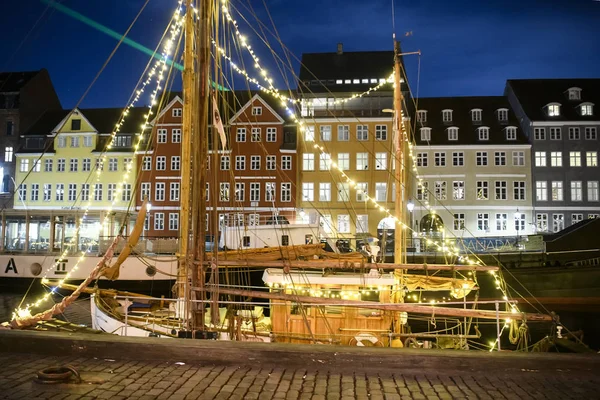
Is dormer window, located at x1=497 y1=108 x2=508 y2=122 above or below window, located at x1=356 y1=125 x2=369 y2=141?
above

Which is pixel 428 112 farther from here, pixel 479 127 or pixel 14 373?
pixel 14 373

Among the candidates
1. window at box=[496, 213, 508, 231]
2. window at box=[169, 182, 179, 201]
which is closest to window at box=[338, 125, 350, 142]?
window at box=[496, 213, 508, 231]

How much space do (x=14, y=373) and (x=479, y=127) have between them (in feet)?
146

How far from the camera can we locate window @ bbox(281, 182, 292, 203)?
45.0 meters

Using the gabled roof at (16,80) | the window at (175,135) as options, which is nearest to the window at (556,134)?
the window at (175,135)

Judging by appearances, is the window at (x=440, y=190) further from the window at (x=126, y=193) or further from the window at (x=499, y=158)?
the window at (x=126, y=193)

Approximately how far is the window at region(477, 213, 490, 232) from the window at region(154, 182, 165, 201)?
26888mm

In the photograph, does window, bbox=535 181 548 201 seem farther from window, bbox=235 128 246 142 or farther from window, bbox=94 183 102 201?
window, bbox=94 183 102 201

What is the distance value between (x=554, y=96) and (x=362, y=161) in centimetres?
1814

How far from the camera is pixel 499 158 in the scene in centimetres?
4566

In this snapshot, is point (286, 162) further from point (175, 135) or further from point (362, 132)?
point (175, 135)

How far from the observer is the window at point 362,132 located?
147ft

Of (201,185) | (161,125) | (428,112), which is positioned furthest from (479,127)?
(201,185)

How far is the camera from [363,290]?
13891mm
